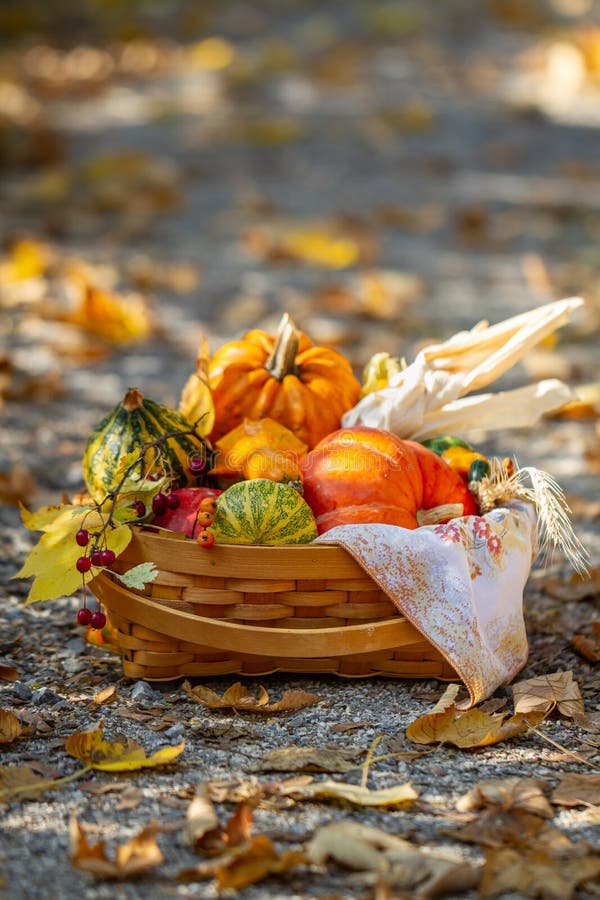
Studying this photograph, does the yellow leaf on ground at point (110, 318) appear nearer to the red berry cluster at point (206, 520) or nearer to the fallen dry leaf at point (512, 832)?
the red berry cluster at point (206, 520)

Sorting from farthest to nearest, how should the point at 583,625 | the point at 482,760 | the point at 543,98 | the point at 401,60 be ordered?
the point at 401,60
the point at 543,98
the point at 583,625
the point at 482,760

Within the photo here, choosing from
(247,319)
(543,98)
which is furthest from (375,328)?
(543,98)

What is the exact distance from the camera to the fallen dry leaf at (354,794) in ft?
6.47

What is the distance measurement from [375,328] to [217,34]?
7.13m

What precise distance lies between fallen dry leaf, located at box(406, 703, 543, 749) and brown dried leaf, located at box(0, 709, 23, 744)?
775 millimetres

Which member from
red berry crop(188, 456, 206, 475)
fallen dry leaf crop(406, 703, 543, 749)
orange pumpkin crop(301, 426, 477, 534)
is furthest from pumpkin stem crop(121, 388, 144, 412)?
fallen dry leaf crop(406, 703, 543, 749)

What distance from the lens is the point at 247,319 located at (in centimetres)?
576

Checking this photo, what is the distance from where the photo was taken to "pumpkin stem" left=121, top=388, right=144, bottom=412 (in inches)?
101

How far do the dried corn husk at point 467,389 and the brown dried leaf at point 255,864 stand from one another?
4.15 ft

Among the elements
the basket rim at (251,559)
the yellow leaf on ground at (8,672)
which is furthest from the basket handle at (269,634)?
the yellow leaf on ground at (8,672)

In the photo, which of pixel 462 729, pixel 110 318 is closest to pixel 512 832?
pixel 462 729

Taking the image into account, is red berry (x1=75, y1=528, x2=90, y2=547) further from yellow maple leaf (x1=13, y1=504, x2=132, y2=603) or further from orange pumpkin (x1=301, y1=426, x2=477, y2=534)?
orange pumpkin (x1=301, y1=426, x2=477, y2=534)

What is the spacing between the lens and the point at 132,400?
102 inches

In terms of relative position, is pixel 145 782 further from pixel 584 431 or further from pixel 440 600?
pixel 584 431
